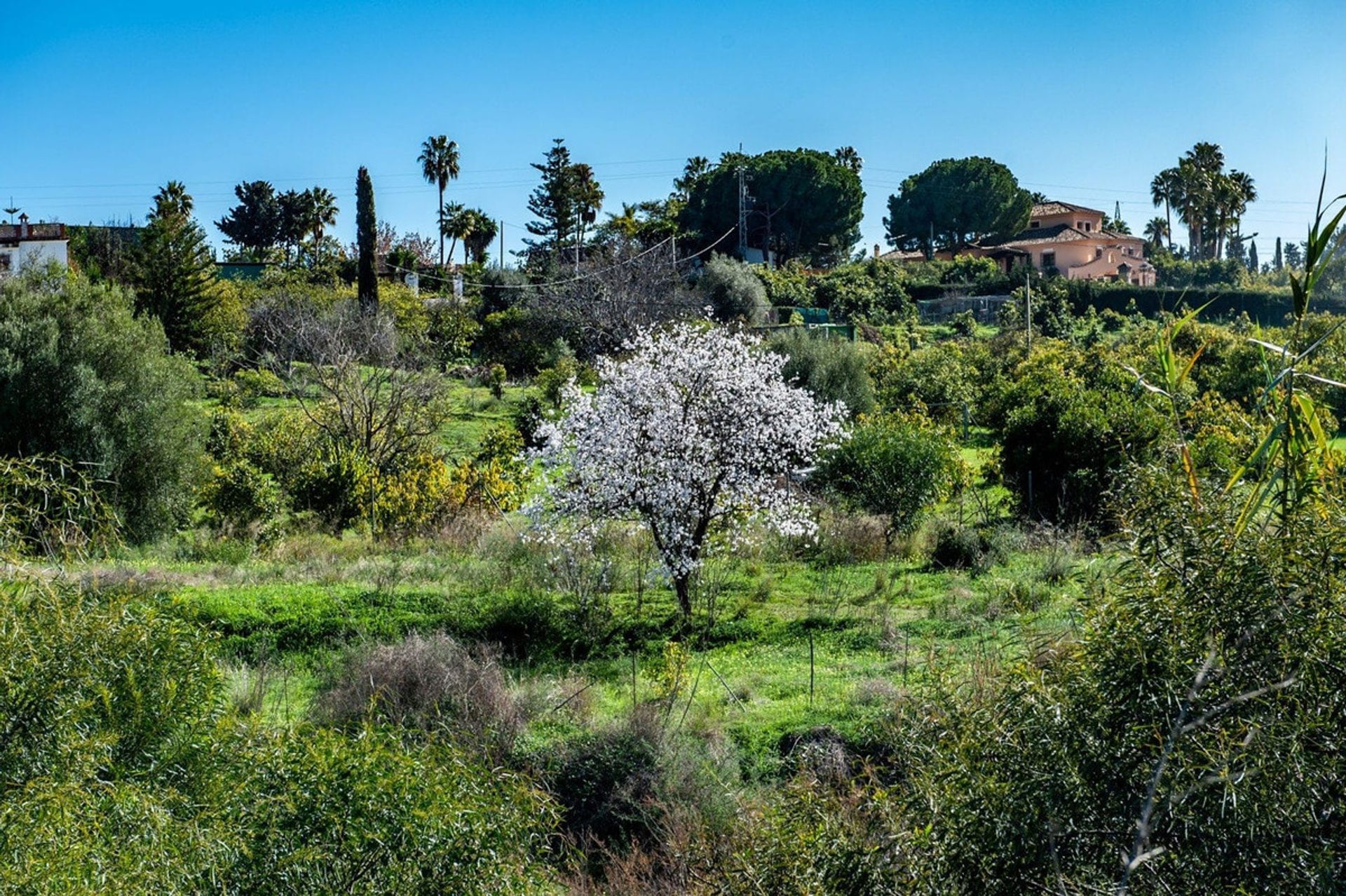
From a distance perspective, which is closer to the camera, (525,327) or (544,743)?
(544,743)

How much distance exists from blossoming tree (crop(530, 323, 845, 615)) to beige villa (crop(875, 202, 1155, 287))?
51.8 m

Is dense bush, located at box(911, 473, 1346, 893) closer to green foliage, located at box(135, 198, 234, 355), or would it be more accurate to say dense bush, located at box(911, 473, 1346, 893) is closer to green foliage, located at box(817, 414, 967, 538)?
green foliage, located at box(817, 414, 967, 538)

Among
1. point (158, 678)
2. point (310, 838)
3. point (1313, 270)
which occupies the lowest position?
point (310, 838)

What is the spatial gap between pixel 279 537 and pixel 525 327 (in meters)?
22.0

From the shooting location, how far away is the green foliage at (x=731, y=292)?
45844mm

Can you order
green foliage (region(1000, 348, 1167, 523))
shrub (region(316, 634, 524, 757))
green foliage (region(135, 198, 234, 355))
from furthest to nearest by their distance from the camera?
green foliage (region(135, 198, 234, 355)), green foliage (region(1000, 348, 1167, 523)), shrub (region(316, 634, 524, 757))

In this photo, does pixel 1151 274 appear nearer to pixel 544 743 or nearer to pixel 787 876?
pixel 544 743

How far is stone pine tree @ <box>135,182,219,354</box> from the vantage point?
125 feet

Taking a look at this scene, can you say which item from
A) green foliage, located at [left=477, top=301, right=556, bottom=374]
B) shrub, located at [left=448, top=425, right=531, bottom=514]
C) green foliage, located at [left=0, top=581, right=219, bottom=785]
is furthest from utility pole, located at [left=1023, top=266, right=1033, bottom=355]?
green foliage, located at [left=0, top=581, right=219, bottom=785]

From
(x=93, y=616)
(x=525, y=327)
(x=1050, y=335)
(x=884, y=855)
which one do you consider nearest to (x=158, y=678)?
(x=93, y=616)

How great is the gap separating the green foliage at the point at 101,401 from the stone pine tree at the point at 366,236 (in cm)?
1714

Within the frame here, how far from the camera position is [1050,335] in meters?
47.0

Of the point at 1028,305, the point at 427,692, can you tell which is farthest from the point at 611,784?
the point at 1028,305

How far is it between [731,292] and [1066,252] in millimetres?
31931
